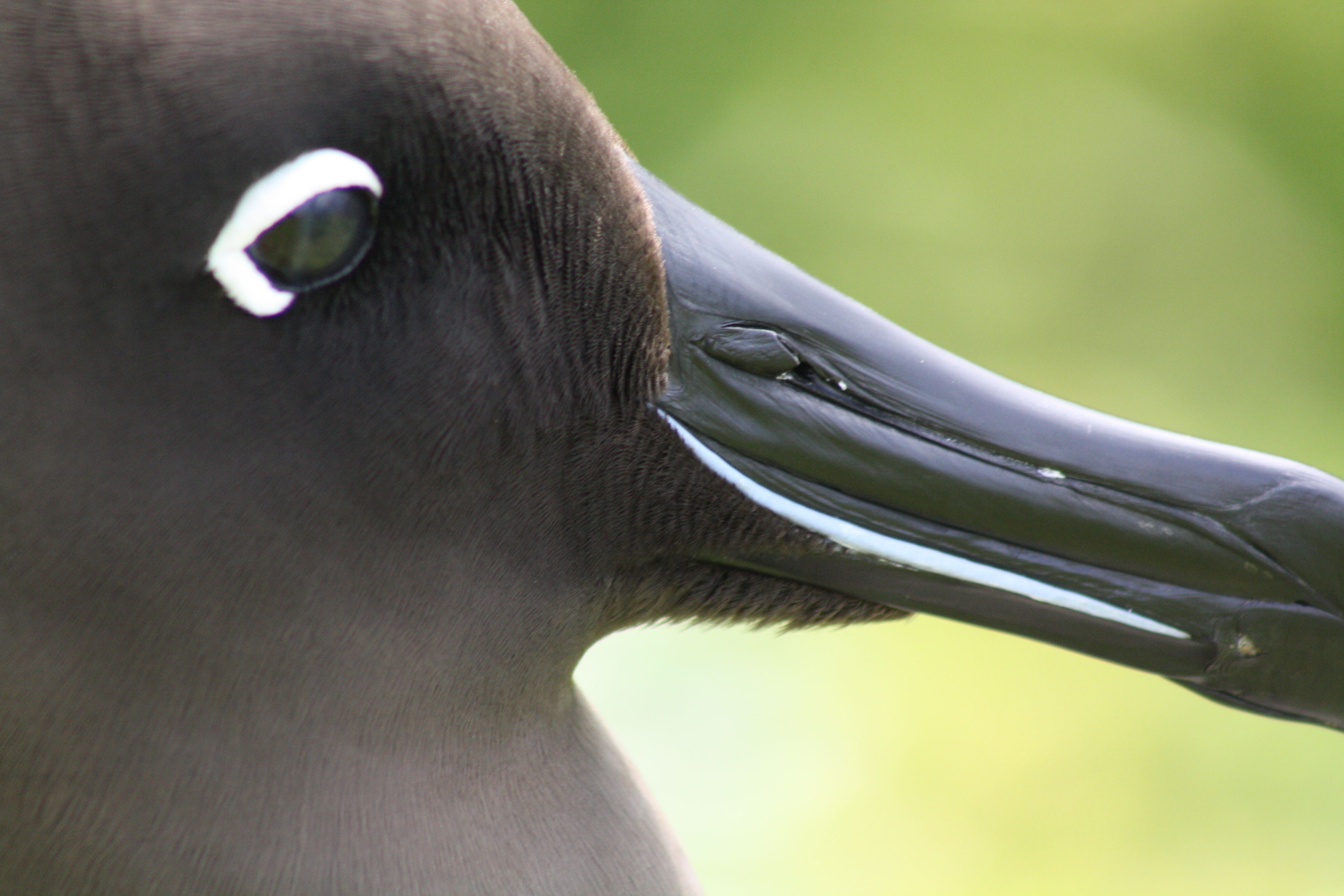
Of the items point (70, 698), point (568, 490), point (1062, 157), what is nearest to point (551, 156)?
point (568, 490)

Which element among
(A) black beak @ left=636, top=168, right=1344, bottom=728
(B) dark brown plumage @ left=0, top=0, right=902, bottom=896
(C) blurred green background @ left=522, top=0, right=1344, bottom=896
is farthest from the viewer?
(C) blurred green background @ left=522, top=0, right=1344, bottom=896

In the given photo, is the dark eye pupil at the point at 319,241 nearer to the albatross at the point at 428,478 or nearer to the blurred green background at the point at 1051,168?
the albatross at the point at 428,478

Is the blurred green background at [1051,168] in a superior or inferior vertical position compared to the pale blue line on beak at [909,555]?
inferior

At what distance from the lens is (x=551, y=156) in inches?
49.8

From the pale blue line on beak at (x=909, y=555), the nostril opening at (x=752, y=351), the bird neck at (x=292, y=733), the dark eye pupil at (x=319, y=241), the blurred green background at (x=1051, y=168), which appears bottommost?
the blurred green background at (x=1051, y=168)

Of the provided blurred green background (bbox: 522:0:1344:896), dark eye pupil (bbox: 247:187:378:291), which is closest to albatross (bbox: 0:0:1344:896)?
dark eye pupil (bbox: 247:187:378:291)

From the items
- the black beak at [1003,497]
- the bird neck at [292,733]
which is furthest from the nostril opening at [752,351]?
the bird neck at [292,733]

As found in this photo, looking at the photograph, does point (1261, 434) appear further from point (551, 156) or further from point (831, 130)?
point (551, 156)

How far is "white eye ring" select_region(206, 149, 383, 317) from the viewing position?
3.64ft

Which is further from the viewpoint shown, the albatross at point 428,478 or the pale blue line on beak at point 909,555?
the pale blue line on beak at point 909,555

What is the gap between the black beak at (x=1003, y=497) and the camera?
4.29 ft

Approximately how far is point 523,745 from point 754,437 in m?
0.36

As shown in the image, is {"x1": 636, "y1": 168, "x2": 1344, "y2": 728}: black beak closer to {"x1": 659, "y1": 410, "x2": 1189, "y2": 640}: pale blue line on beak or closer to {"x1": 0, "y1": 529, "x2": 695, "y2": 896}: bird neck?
{"x1": 659, "y1": 410, "x2": 1189, "y2": 640}: pale blue line on beak

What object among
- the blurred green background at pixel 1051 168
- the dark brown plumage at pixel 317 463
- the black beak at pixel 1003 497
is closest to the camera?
the dark brown plumage at pixel 317 463
